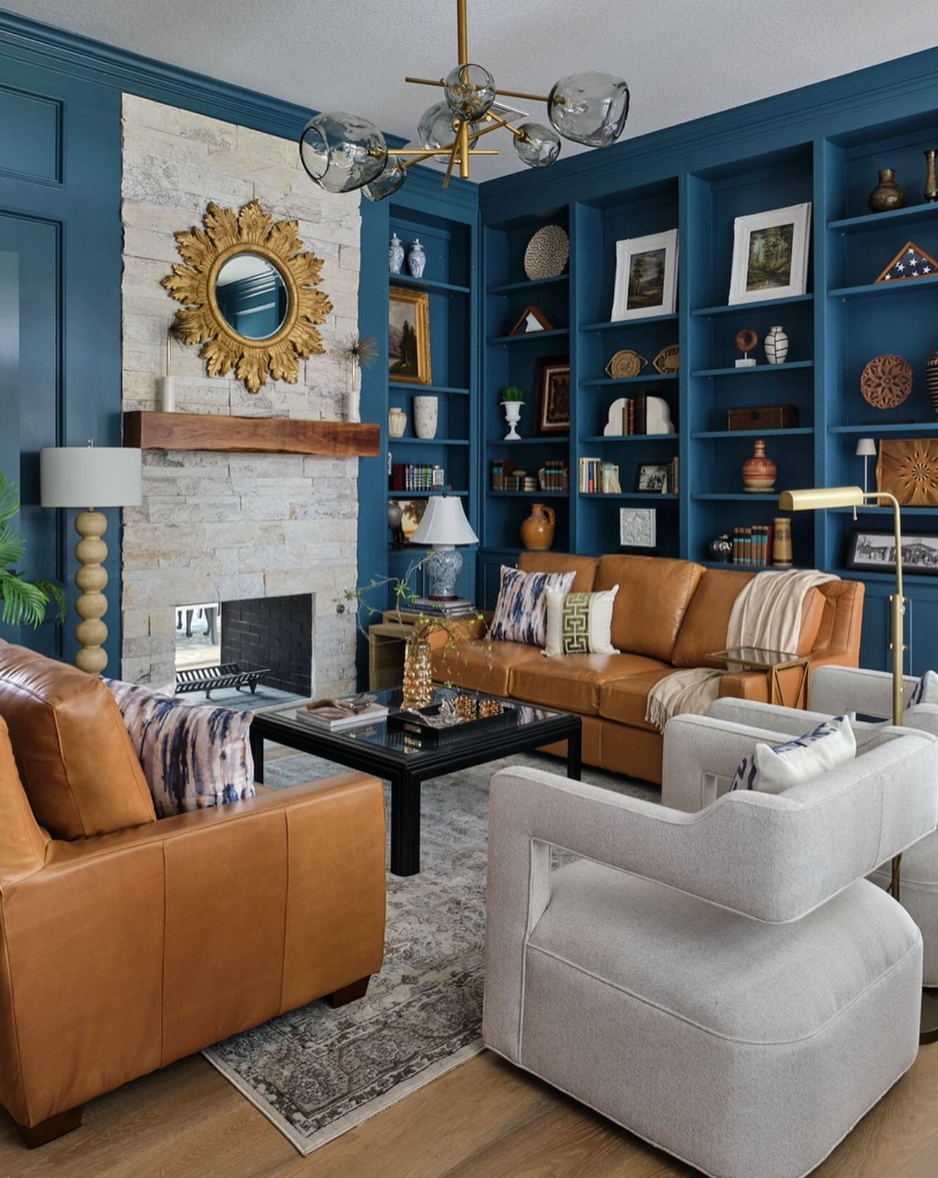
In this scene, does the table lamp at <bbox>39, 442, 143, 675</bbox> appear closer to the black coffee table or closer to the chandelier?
the black coffee table

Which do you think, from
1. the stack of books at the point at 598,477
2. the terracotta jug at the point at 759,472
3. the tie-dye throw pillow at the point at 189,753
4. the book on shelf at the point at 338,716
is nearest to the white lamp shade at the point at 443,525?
the stack of books at the point at 598,477

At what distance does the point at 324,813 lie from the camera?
2.33m

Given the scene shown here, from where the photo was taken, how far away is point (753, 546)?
5445 millimetres

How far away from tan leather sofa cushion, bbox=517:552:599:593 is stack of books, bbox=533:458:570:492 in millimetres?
703

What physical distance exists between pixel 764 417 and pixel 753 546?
2.25 feet

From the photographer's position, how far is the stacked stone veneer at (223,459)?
489 cm

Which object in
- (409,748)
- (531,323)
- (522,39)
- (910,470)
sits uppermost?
(522,39)

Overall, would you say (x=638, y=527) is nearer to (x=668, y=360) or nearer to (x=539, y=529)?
(x=539, y=529)

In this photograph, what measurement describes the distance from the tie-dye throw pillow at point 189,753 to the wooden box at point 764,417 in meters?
3.89

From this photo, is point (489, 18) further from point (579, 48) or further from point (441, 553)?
point (441, 553)

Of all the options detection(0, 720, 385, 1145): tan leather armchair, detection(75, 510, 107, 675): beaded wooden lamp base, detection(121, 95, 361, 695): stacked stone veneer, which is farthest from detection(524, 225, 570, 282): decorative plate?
detection(0, 720, 385, 1145): tan leather armchair

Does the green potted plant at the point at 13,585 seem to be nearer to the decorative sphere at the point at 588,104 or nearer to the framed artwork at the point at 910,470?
the decorative sphere at the point at 588,104

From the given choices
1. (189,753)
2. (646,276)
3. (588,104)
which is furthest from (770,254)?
(189,753)

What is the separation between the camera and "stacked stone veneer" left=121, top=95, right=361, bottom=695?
489cm
